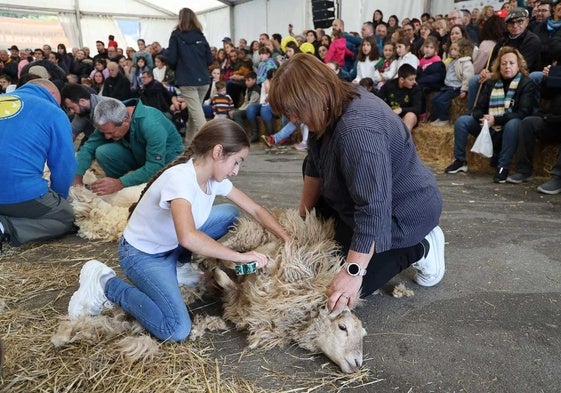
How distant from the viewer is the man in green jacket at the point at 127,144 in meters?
3.63

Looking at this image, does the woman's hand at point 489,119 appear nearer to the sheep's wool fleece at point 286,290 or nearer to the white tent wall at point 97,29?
the sheep's wool fleece at point 286,290

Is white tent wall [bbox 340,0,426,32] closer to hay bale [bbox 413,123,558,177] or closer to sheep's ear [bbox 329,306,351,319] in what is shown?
hay bale [bbox 413,123,558,177]

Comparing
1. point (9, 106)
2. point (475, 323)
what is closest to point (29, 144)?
point (9, 106)

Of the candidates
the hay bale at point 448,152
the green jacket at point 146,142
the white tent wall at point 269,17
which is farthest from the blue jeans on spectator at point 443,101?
the white tent wall at point 269,17

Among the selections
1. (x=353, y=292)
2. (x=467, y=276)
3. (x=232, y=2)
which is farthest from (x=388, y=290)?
(x=232, y=2)

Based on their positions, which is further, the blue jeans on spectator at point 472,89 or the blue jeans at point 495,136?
the blue jeans on spectator at point 472,89

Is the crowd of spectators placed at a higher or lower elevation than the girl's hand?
higher

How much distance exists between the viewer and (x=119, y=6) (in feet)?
56.9

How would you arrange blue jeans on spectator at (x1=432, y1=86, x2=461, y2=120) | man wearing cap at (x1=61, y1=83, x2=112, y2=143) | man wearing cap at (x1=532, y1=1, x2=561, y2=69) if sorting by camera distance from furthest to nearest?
blue jeans on spectator at (x1=432, y1=86, x2=461, y2=120) → man wearing cap at (x1=532, y1=1, x2=561, y2=69) → man wearing cap at (x1=61, y1=83, x2=112, y2=143)

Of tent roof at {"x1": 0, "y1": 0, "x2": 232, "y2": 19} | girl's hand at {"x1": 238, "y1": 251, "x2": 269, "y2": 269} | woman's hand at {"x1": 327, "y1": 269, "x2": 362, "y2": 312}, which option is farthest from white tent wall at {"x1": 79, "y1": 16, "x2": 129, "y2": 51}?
woman's hand at {"x1": 327, "y1": 269, "x2": 362, "y2": 312}

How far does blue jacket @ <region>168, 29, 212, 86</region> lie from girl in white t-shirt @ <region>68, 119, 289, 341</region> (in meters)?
4.94

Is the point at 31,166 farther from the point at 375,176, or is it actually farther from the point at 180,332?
the point at 375,176

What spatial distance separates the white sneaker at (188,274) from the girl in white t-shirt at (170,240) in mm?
33

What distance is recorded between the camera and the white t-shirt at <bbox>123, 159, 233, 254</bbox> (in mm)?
2051
